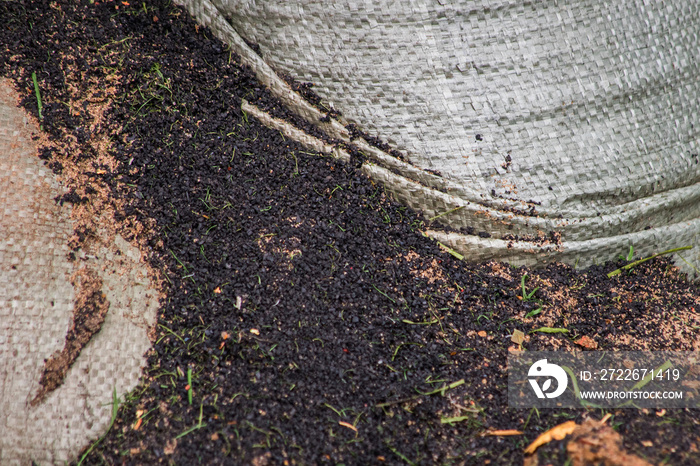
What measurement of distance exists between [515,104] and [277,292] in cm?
122

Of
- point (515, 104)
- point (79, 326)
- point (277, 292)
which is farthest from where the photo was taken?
point (515, 104)

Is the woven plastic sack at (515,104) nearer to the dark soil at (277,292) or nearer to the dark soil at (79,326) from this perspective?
the dark soil at (277,292)

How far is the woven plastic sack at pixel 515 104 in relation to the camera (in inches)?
68.7

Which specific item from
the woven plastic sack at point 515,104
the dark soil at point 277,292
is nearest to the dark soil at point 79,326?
the dark soil at point 277,292

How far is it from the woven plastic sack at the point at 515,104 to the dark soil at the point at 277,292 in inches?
5.4

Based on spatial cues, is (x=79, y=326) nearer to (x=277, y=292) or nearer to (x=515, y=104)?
(x=277, y=292)

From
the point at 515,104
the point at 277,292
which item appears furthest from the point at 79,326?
the point at 515,104

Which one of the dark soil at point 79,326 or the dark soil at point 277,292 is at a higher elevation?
the dark soil at point 277,292

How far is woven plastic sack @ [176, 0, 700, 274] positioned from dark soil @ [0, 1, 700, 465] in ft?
0.45

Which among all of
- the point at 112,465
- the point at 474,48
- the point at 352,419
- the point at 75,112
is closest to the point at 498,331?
the point at 352,419

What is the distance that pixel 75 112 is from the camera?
1836 mm

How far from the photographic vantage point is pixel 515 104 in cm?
178

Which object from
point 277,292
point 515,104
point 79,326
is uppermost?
point 515,104

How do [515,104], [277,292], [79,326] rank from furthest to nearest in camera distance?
[515,104], [277,292], [79,326]
